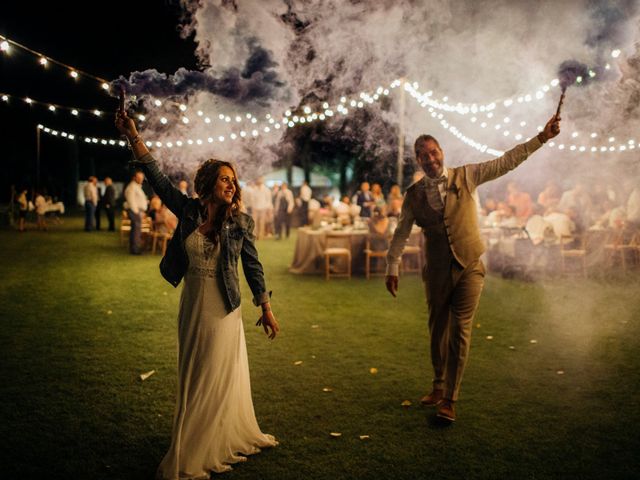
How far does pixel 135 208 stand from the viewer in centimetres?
1453

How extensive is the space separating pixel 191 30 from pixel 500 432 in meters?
8.18

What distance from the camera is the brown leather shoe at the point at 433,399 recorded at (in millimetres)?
4676

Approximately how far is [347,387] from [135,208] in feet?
35.4

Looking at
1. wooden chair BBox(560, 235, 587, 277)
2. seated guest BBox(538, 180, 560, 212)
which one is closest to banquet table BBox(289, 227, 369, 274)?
wooden chair BBox(560, 235, 587, 277)

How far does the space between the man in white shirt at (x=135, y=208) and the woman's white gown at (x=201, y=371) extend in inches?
463

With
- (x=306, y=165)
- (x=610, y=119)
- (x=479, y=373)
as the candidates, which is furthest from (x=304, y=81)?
(x=306, y=165)

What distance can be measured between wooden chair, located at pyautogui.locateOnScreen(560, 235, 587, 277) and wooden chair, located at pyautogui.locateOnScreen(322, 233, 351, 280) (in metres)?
4.11

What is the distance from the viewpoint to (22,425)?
419cm

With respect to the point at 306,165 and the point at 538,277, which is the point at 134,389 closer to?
the point at 538,277

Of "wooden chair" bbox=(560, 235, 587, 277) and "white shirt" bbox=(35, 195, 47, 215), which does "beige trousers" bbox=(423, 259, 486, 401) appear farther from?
"white shirt" bbox=(35, 195, 47, 215)

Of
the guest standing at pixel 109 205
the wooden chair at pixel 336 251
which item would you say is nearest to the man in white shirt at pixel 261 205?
the guest standing at pixel 109 205

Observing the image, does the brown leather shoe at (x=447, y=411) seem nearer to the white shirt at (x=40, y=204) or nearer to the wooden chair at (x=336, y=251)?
the wooden chair at (x=336, y=251)

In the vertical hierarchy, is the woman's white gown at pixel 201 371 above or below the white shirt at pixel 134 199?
below

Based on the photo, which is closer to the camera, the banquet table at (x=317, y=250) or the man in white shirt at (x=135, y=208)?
the banquet table at (x=317, y=250)
